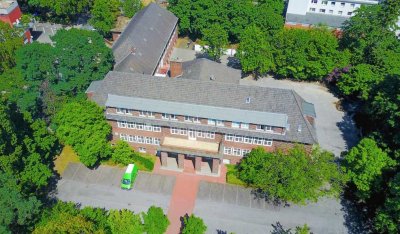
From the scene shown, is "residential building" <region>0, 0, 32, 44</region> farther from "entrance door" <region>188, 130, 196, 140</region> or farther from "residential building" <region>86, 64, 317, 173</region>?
"entrance door" <region>188, 130, 196, 140</region>

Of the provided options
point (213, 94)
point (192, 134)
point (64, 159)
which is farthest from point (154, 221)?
point (64, 159)

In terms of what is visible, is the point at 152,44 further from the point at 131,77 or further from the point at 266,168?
the point at 266,168

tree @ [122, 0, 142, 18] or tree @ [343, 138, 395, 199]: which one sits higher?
tree @ [122, 0, 142, 18]

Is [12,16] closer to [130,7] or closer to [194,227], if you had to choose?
[130,7]

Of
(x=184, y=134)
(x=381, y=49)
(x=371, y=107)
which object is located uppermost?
(x=381, y=49)

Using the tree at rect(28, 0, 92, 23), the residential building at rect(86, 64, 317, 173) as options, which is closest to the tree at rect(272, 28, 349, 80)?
the residential building at rect(86, 64, 317, 173)

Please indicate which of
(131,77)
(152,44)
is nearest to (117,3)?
(152,44)
